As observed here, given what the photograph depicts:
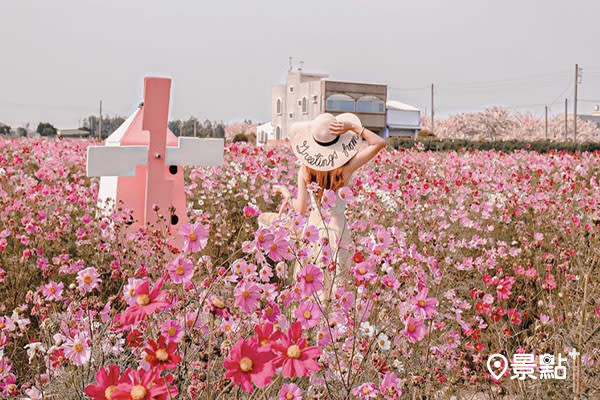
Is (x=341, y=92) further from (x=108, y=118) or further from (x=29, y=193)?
(x=29, y=193)

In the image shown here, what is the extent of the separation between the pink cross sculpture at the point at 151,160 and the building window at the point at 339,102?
137 ft

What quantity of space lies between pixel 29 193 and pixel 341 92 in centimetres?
4375

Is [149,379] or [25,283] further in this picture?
[25,283]

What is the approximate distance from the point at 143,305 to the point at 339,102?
4645 cm

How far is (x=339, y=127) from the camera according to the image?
4082mm

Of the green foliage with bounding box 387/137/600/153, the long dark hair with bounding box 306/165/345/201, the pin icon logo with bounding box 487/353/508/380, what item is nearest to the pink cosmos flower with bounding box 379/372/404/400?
the pin icon logo with bounding box 487/353/508/380

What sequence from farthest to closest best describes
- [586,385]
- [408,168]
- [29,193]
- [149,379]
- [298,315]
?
[408,168]
[29,193]
[586,385]
[298,315]
[149,379]

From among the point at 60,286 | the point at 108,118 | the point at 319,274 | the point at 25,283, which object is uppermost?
the point at 108,118

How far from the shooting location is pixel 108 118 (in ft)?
241

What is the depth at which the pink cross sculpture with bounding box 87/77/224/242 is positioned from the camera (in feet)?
17.0

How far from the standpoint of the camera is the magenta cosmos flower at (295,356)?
4.15 ft

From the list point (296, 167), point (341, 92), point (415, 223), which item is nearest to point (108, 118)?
point (341, 92)

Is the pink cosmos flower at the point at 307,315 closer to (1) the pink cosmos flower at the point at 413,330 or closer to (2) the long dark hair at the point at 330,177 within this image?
(1) the pink cosmos flower at the point at 413,330

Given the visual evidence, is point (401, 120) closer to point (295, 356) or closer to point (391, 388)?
point (391, 388)
